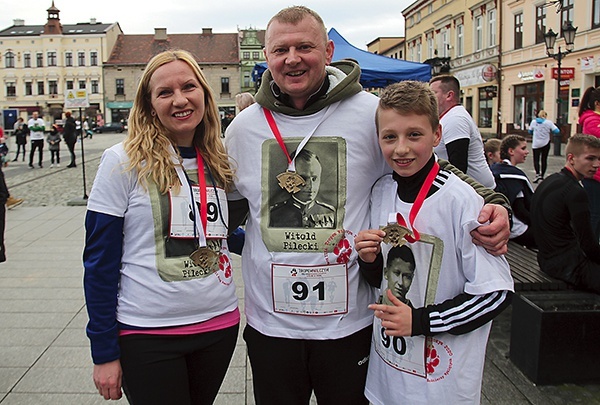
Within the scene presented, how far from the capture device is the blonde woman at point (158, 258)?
6.36ft

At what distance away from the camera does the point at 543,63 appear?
28562 millimetres

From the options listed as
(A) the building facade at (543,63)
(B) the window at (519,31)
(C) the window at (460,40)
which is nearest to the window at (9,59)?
(C) the window at (460,40)

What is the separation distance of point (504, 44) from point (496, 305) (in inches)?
1376

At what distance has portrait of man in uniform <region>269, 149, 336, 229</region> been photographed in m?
2.09

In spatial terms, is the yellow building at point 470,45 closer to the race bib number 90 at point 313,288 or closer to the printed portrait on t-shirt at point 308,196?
the printed portrait on t-shirt at point 308,196

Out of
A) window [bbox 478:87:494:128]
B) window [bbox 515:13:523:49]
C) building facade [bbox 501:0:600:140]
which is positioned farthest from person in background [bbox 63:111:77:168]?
window [bbox 478:87:494:128]

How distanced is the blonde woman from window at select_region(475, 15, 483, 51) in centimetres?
3782

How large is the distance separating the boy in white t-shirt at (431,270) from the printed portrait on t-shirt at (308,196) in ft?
0.73

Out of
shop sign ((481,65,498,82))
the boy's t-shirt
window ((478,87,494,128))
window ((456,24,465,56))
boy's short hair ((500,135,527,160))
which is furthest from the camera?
window ((456,24,465,56))

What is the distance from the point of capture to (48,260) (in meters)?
6.79

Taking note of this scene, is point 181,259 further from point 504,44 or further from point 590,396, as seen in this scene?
point 504,44

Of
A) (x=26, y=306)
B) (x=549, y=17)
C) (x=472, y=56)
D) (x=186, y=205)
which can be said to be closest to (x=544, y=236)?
(x=186, y=205)

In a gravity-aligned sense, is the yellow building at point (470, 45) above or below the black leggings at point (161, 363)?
above

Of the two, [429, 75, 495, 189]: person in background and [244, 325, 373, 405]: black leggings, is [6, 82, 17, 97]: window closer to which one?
[429, 75, 495, 189]: person in background
